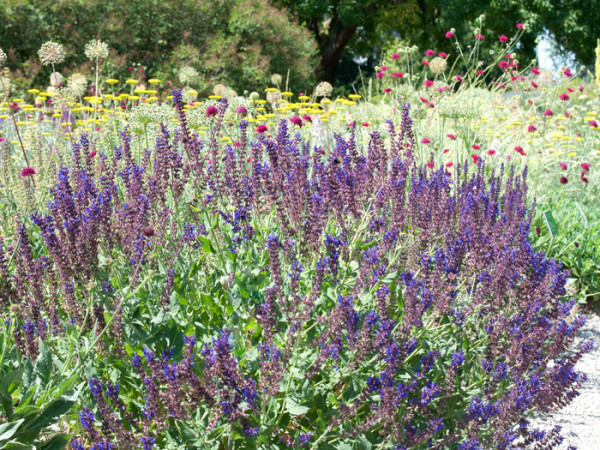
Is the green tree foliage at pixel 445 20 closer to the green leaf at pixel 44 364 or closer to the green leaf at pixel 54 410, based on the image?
the green leaf at pixel 44 364

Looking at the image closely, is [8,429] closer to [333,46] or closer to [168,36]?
[168,36]

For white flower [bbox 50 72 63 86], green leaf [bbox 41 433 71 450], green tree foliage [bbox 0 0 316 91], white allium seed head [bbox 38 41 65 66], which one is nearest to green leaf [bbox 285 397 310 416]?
green leaf [bbox 41 433 71 450]

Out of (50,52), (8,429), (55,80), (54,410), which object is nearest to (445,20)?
(55,80)

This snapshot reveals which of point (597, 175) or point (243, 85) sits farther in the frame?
point (243, 85)

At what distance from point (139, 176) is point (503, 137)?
6939mm

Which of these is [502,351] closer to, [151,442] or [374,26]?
[151,442]

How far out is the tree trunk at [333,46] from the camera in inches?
902

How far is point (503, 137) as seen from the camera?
8797 millimetres

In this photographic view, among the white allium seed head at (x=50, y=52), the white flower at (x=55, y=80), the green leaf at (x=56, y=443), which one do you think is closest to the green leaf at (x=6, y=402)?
the green leaf at (x=56, y=443)

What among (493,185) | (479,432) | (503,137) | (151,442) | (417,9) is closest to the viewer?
(151,442)

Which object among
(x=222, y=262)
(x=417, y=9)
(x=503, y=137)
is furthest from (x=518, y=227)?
(x=417, y=9)

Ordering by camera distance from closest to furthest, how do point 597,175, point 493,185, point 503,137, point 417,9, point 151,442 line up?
point 151,442 < point 493,185 < point 597,175 < point 503,137 < point 417,9

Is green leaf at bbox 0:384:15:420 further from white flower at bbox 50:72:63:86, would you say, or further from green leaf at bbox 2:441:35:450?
white flower at bbox 50:72:63:86

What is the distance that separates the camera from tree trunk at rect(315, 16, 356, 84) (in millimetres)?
22905
